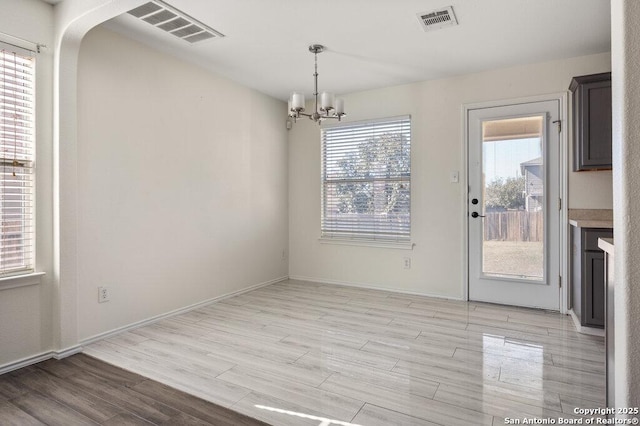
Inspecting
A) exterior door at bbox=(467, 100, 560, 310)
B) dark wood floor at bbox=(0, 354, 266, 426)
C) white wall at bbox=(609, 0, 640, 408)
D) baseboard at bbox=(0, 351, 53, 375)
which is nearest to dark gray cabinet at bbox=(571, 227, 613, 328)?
exterior door at bbox=(467, 100, 560, 310)

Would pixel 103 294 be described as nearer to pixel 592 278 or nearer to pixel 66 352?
pixel 66 352

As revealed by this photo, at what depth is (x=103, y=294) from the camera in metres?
3.01

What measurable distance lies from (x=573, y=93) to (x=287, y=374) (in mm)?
3703

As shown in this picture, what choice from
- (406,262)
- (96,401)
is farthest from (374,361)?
(406,262)

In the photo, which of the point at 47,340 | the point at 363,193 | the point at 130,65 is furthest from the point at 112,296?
the point at 363,193

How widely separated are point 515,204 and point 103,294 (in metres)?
4.07

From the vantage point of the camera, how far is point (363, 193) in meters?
4.80

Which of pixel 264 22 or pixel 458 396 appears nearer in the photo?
pixel 458 396

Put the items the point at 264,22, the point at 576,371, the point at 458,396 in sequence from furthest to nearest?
the point at 264,22
the point at 576,371
the point at 458,396

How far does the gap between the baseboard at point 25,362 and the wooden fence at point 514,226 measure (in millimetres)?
4161

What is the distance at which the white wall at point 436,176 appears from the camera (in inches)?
145

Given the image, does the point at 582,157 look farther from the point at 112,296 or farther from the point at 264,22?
the point at 112,296

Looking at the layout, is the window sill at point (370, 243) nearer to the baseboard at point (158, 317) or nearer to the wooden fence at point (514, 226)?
the wooden fence at point (514, 226)

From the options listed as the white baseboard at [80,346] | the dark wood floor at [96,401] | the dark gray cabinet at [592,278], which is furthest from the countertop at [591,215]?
the white baseboard at [80,346]
